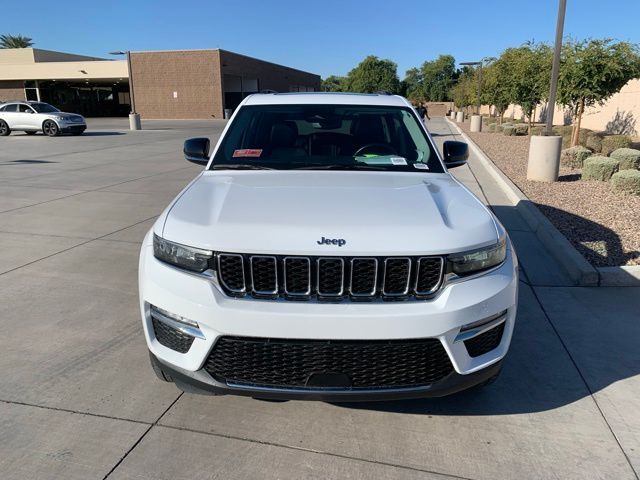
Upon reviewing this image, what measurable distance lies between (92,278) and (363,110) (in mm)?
3122

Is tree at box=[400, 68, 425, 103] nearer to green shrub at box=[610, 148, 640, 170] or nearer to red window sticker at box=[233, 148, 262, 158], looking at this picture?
green shrub at box=[610, 148, 640, 170]

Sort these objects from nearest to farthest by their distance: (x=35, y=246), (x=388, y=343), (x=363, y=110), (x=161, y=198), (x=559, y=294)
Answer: (x=388, y=343)
(x=363, y=110)
(x=559, y=294)
(x=35, y=246)
(x=161, y=198)

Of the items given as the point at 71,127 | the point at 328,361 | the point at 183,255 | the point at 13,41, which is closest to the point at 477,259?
the point at 328,361

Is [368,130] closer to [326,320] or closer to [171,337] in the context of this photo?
[326,320]

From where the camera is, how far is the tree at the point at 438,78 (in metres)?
101

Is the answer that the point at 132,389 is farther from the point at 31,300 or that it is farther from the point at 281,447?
the point at 31,300

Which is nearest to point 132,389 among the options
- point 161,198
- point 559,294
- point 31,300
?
point 31,300

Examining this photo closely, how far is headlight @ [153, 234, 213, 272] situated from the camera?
2635 mm

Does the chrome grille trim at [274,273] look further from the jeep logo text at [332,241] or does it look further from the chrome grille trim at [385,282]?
the chrome grille trim at [385,282]

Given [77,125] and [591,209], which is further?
[77,125]

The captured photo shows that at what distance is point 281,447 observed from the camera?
280cm

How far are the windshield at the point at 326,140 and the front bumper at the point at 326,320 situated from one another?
1.43 metres

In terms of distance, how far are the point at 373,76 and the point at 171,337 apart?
101 metres

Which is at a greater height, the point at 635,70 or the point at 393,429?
the point at 635,70
